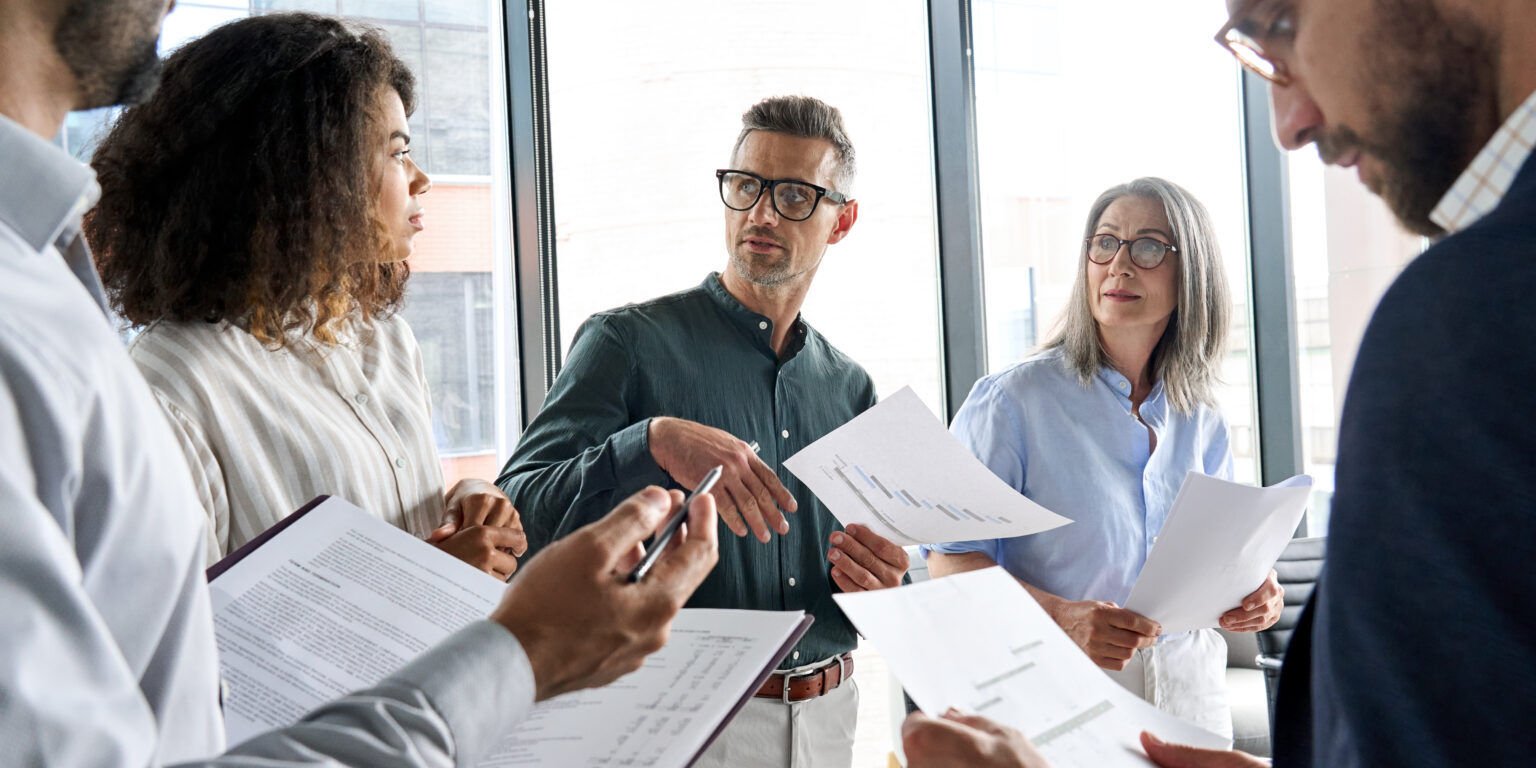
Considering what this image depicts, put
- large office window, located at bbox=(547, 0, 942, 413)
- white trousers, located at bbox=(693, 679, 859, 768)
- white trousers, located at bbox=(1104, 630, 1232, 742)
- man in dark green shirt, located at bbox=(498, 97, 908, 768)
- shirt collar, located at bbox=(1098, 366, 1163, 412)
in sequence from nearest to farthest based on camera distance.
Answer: man in dark green shirt, located at bbox=(498, 97, 908, 768) < white trousers, located at bbox=(693, 679, 859, 768) < white trousers, located at bbox=(1104, 630, 1232, 742) < shirt collar, located at bbox=(1098, 366, 1163, 412) < large office window, located at bbox=(547, 0, 942, 413)

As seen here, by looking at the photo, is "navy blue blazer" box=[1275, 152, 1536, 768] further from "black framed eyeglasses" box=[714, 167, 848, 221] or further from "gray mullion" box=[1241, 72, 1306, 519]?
"gray mullion" box=[1241, 72, 1306, 519]

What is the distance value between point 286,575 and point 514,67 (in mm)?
2809

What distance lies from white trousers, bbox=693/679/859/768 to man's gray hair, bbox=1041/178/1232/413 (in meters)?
1.09

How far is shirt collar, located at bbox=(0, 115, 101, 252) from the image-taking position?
706mm

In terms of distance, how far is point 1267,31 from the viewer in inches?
40.0

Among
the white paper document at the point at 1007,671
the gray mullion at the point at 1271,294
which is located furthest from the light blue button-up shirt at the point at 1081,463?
the gray mullion at the point at 1271,294

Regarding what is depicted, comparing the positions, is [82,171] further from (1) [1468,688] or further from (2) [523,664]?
(1) [1468,688]

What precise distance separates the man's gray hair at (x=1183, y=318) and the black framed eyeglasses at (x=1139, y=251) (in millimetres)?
35

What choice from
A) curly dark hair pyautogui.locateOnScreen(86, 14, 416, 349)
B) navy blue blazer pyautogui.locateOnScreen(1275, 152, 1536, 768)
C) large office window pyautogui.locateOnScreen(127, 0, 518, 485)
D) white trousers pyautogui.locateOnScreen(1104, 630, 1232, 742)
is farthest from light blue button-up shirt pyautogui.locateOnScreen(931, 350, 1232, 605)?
large office window pyautogui.locateOnScreen(127, 0, 518, 485)

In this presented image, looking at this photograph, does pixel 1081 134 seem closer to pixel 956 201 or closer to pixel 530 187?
pixel 956 201

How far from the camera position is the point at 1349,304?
430 cm

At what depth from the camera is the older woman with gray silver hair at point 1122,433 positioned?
228 centimetres

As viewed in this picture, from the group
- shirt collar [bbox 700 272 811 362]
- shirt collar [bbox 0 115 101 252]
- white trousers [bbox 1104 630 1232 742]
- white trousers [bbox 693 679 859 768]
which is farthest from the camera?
shirt collar [bbox 700 272 811 362]

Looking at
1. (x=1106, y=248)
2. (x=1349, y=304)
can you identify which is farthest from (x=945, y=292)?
(x=1349, y=304)
